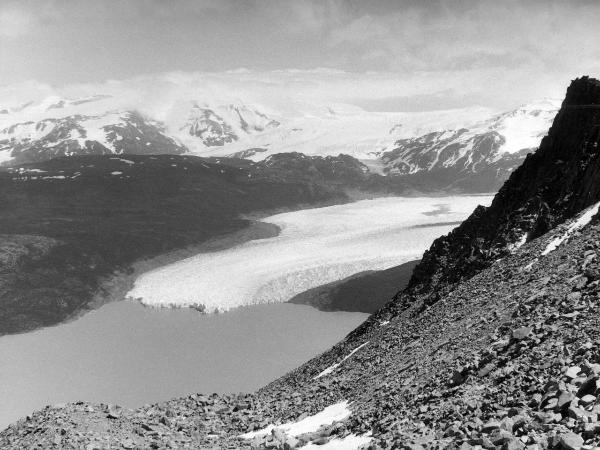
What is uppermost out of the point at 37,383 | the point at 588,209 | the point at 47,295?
the point at 588,209

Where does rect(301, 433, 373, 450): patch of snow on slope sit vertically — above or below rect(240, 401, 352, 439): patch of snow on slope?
above

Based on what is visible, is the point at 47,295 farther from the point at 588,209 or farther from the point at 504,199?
the point at 588,209

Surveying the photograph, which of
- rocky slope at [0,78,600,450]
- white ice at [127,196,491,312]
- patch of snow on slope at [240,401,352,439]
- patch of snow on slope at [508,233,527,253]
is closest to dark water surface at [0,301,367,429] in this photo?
white ice at [127,196,491,312]

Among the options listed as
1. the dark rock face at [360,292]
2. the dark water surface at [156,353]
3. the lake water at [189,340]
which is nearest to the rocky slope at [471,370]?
the dark water surface at [156,353]

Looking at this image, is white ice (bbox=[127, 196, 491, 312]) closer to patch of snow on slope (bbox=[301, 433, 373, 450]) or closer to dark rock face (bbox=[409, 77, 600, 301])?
dark rock face (bbox=[409, 77, 600, 301])

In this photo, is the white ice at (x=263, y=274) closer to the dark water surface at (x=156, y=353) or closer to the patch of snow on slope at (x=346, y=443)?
the dark water surface at (x=156, y=353)

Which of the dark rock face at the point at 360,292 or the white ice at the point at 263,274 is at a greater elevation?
the white ice at the point at 263,274

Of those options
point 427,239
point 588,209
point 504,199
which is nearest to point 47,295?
point 427,239
